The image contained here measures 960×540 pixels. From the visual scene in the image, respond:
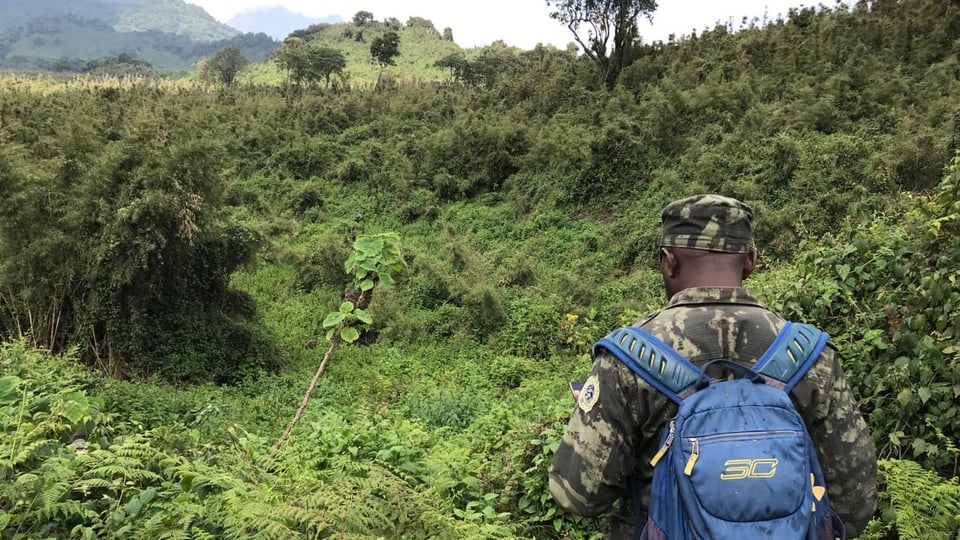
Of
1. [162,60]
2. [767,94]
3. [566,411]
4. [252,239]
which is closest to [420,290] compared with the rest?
[252,239]

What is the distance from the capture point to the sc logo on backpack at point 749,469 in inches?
49.1

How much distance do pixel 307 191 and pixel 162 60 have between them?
138421mm

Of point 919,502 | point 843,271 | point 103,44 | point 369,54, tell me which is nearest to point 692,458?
point 919,502

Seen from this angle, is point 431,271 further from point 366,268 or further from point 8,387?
point 8,387

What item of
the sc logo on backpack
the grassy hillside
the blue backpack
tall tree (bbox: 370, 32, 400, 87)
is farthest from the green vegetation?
the grassy hillside

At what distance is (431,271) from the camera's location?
11219 mm

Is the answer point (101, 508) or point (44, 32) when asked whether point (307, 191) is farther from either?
point (44, 32)

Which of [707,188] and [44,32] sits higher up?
[44,32]

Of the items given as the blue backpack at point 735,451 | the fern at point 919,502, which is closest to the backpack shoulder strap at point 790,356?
the blue backpack at point 735,451

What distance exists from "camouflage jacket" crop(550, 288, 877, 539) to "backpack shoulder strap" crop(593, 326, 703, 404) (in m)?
0.03

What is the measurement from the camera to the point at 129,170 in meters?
7.55

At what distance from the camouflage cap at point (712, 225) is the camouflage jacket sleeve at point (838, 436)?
387mm

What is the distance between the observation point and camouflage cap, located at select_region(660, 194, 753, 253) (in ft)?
4.87

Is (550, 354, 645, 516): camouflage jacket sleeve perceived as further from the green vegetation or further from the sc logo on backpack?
the green vegetation
